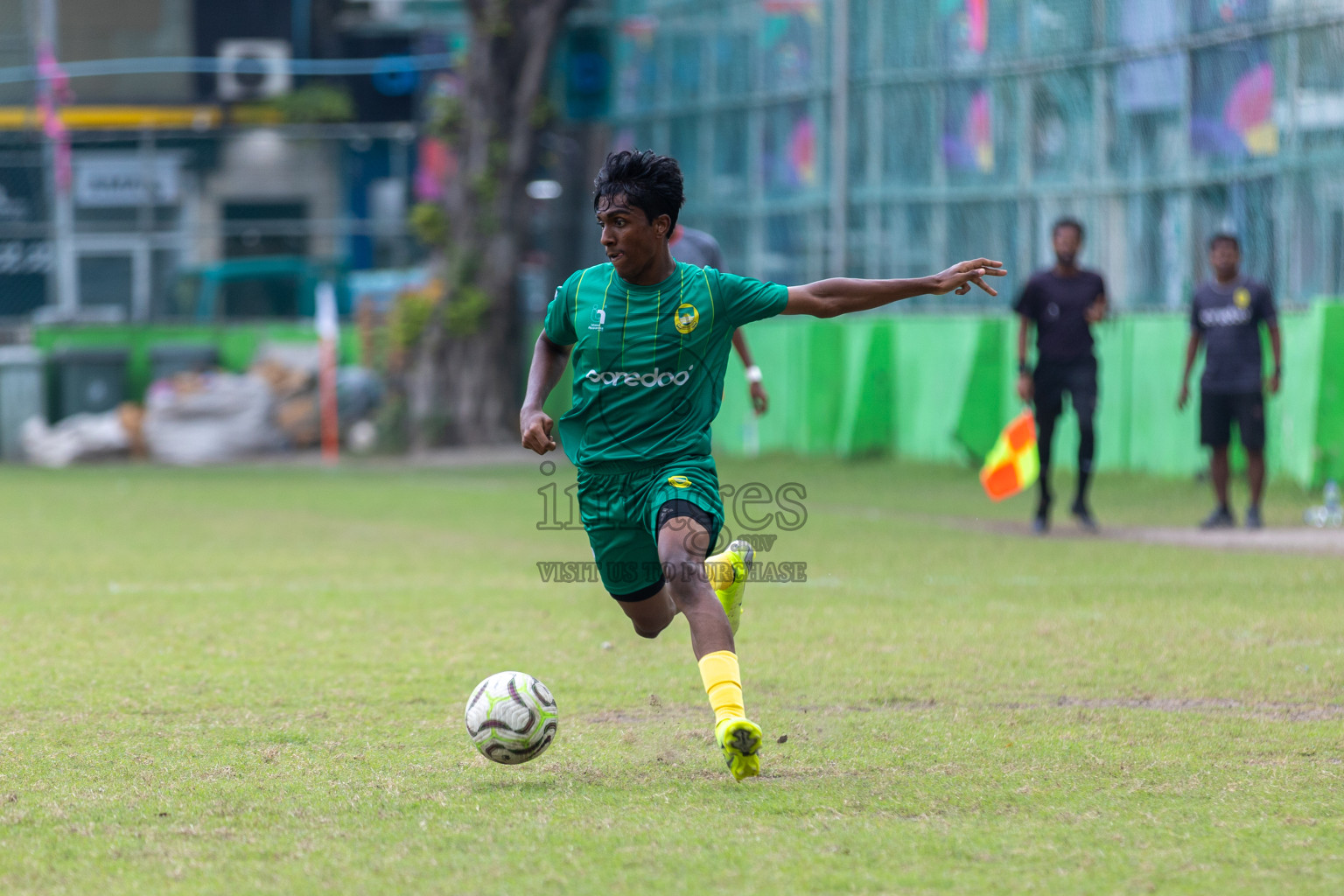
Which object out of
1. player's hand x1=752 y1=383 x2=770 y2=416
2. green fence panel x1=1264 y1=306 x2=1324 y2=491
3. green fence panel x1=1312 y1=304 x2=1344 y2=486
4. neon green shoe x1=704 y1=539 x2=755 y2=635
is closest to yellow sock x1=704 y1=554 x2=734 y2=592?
neon green shoe x1=704 y1=539 x2=755 y2=635

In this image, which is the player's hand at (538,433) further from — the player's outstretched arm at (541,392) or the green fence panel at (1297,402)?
the green fence panel at (1297,402)

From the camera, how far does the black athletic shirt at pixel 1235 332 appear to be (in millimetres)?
13383

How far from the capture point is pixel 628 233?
19.0 feet

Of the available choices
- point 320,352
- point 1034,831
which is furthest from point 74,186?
point 1034,831

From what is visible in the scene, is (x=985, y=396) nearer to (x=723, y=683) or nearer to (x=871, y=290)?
(x=871, y=290)

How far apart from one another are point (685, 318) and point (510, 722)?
1381mm

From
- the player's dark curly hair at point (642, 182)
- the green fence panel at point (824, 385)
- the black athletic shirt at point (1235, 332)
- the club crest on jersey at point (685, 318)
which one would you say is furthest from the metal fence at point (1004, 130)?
the player's dark curly hair at point (642, 182)

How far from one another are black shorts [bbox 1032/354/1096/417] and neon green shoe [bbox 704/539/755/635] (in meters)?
7.05

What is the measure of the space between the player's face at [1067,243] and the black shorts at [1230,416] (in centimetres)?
147

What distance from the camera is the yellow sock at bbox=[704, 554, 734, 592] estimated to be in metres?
6.32

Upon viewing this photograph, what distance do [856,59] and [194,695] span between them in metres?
A: 17.2

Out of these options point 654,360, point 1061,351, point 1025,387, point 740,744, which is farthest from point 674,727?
point 1061,351

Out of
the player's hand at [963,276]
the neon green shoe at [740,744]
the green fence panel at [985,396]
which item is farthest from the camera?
the green fence panel at [985,396]

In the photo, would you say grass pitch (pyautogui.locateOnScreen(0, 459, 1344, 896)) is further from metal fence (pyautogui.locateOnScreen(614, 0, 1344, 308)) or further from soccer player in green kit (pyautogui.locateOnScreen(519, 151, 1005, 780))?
metal fence (pyautogui.locateOnScreen(614, 0, 1344, 308))
